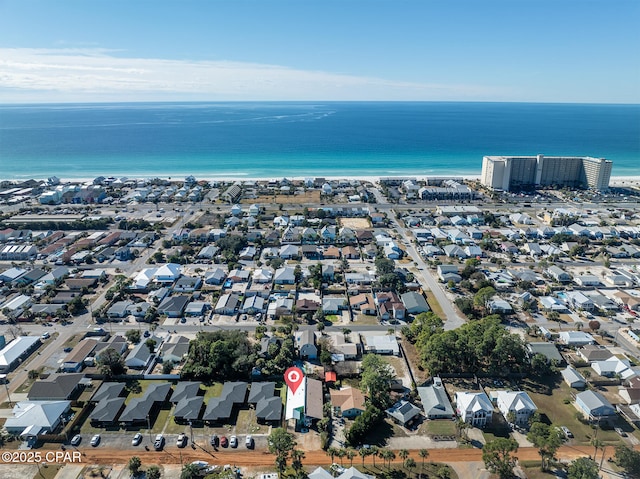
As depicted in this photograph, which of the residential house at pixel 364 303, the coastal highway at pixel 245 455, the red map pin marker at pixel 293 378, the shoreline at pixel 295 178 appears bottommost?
the coastal highway at pixel 245 455

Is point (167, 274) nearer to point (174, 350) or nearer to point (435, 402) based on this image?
point (174, 350)

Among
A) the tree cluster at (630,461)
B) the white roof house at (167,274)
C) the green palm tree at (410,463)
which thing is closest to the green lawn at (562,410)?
the tree cluster at (630,461)

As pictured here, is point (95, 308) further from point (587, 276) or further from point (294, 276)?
point (587, 276)

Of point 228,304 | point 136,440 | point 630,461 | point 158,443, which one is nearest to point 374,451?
point 158,443

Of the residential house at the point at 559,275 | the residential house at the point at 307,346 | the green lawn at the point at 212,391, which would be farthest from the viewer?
the residential house at the point at 559,275

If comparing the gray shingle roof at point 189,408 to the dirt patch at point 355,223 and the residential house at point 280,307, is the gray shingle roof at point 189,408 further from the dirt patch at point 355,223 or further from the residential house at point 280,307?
the dirt patch at point 355,223

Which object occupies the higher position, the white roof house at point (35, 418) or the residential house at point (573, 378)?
the residential house at point (573, 378)

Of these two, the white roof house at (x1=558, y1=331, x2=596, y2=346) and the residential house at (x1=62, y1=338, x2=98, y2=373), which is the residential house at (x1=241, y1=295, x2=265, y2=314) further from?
the white roof house at (x1=558, y1=331, x2=596, y2=346)
